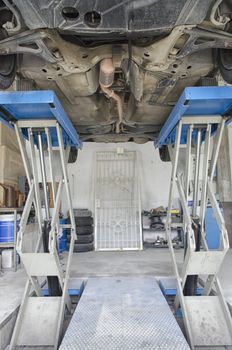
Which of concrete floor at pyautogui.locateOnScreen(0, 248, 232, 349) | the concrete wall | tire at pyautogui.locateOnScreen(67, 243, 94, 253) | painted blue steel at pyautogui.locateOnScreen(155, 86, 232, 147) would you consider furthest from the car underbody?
the concrete wall

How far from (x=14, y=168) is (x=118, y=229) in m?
2.37

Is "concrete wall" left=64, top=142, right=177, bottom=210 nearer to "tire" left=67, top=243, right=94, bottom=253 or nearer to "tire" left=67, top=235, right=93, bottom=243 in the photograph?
"tire" left=67, top=235, right=93, bottom=243

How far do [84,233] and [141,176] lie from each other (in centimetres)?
185

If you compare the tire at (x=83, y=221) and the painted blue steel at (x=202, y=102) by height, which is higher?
the painted blue steel at (x=202, y=102)

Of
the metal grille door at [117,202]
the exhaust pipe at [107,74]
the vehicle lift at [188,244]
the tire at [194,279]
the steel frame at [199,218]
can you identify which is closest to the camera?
the exhaust pipe at [107,74]

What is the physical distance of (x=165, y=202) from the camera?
5.84 meters

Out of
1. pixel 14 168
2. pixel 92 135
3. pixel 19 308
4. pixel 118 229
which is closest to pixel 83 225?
pixel 118 229

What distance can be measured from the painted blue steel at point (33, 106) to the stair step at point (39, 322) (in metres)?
1.45

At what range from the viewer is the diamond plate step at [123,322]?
152 cm

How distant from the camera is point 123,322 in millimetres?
1771

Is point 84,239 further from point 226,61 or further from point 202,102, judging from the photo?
point 226,61

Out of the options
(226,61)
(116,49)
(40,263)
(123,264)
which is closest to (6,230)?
(123,264)

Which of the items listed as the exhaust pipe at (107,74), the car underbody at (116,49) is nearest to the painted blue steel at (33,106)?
the car underbody at (116,49)

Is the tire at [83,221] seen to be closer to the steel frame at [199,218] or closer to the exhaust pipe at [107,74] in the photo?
the steel frame at [199,218]
